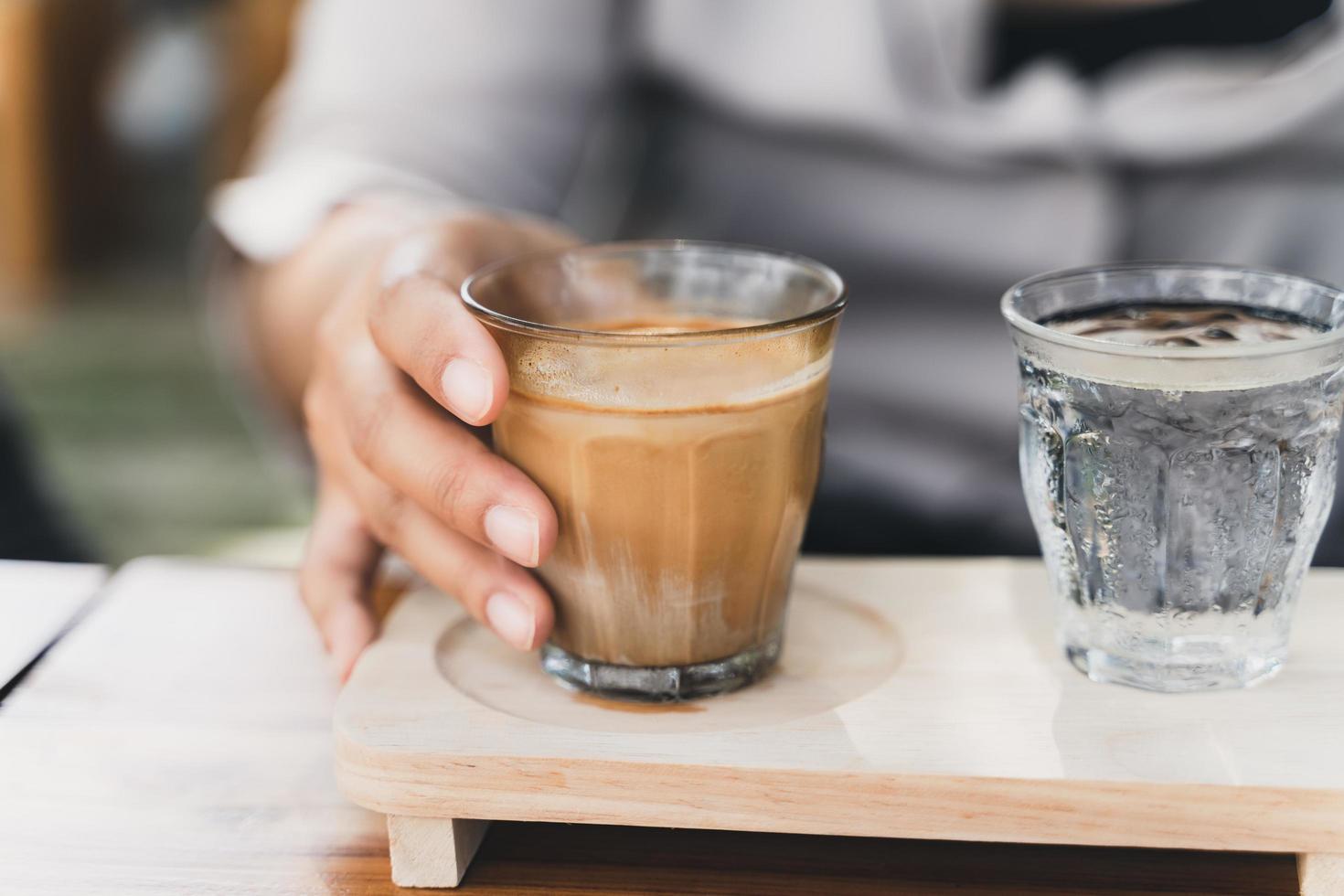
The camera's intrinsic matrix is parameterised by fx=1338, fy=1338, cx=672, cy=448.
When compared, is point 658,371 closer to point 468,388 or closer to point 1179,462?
point 468,388

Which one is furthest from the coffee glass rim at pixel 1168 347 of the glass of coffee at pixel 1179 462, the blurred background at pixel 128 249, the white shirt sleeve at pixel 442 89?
the blurred background at pixel 128 249

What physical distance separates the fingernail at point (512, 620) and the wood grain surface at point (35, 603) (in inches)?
11.5

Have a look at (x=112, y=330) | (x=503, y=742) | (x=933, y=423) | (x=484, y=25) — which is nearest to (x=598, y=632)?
(x=503, y=742)

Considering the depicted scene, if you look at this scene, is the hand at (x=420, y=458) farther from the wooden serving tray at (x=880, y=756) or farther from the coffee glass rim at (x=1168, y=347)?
the coffee glass rim at (x=1168, y=347)

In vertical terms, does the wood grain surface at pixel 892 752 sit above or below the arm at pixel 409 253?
below

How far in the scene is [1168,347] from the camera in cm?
56

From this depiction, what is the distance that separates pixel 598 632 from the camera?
2.05 feet

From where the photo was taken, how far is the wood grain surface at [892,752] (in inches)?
20.9

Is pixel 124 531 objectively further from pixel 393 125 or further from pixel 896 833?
pixel 896 833

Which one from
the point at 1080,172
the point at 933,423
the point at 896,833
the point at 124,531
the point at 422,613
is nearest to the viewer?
the point at 896,833

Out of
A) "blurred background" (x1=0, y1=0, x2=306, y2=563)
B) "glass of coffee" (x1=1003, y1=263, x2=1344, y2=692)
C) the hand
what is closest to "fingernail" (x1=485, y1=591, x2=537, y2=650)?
the hand

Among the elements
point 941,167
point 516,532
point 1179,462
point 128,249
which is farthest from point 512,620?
point 128,249

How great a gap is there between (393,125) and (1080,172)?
24.5 inches

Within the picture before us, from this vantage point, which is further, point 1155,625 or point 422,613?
point 422,613
